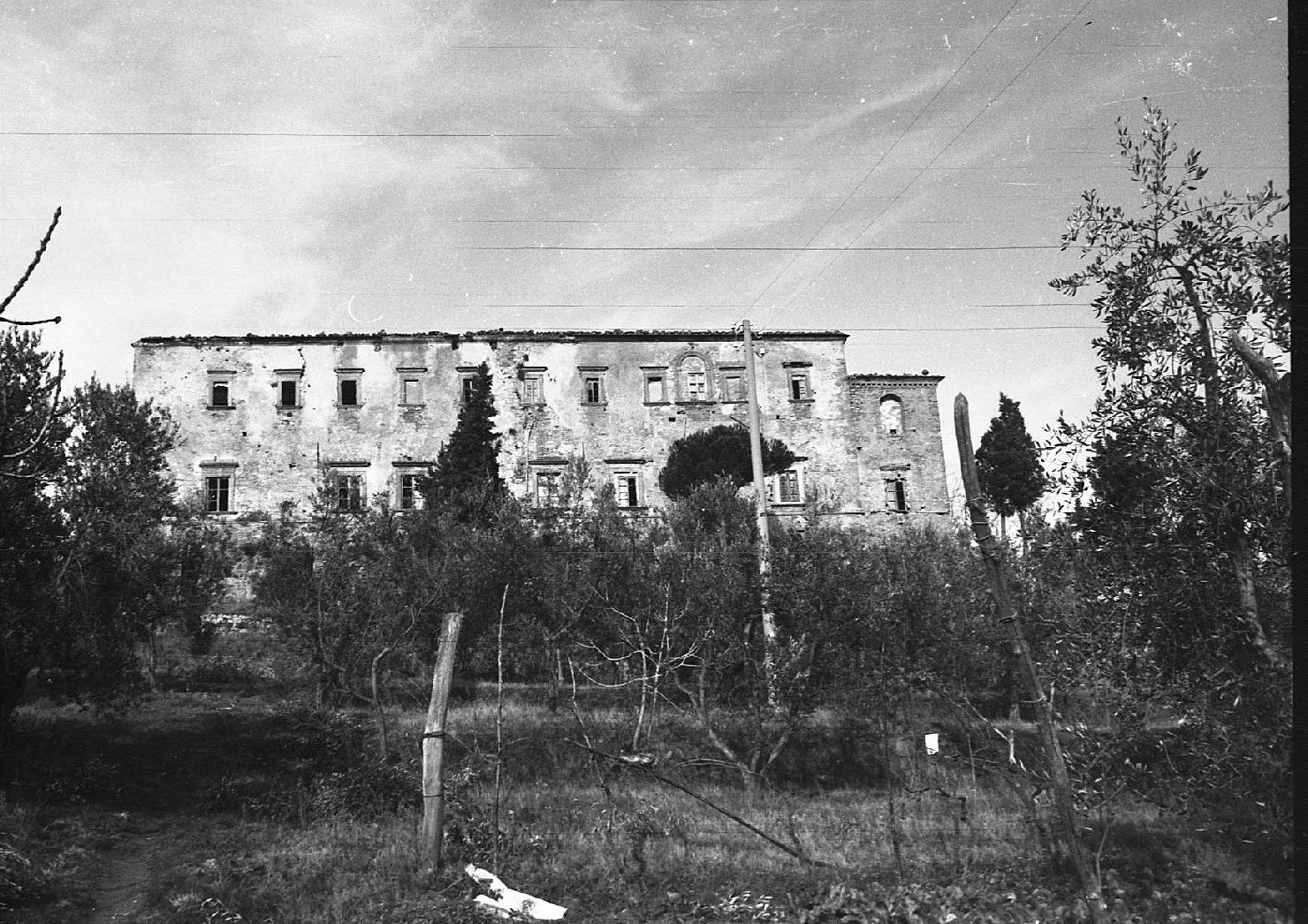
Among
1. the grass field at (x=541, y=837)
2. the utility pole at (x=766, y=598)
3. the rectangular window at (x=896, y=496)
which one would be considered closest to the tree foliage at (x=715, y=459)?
the rectangular window at (x=896, y=496)

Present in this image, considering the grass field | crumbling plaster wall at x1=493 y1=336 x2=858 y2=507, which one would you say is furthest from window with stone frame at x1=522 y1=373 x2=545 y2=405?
the grass field

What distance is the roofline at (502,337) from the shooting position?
39.1 metres

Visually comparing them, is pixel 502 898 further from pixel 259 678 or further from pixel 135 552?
pixel 259 678

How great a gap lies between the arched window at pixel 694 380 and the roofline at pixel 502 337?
996mm

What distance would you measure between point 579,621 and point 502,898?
45.1 ft

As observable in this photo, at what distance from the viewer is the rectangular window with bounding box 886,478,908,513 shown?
4047 cm

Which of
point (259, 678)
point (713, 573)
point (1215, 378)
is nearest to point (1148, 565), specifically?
point (1215, 378)

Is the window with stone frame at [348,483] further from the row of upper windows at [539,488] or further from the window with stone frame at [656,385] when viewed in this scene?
the window with stone frame at [656,385]

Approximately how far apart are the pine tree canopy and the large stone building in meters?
2.28

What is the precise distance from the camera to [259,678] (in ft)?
82.1

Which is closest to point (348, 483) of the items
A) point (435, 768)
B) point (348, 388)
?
point (348, 388)

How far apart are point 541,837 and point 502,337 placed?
1226 inches

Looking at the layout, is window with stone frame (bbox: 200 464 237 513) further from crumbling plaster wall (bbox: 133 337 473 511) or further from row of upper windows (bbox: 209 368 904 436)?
row of upper windows (bbox: 209 368 904 436)

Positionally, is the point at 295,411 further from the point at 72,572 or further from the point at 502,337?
the point at 72,572
